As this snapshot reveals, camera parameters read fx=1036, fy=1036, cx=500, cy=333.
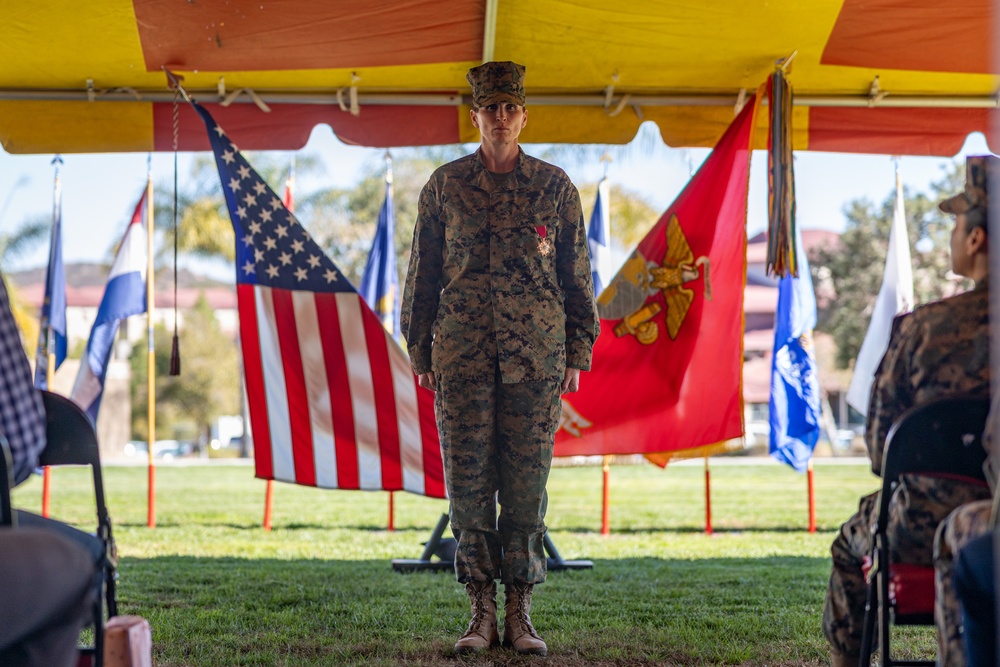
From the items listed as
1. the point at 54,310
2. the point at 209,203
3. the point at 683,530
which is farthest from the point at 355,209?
the point at 683,530

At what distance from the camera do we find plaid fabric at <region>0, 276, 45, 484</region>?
7.71 ft

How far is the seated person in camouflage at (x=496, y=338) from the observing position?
3.54 m

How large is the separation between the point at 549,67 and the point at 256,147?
1.68 metres

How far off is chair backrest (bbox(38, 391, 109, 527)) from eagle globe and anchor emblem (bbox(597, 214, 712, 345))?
141 inches

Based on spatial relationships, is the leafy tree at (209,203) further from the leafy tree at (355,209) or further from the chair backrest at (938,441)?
the chair backrest at (938,441)

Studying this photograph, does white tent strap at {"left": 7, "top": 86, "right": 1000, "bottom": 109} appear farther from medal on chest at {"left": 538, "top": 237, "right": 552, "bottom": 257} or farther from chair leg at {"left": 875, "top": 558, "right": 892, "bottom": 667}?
chair leg at {"left": 875, "top": 558, "right": 892, "bottom": 667}

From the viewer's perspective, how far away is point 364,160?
115 ft

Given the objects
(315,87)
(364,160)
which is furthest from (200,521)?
(364,160)

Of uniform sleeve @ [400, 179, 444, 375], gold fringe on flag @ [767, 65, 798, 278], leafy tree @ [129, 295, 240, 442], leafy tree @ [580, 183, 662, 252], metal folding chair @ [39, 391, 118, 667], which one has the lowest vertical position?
leafy tree @ [129, 295, 240, 442]

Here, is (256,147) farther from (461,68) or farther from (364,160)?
(364,160)

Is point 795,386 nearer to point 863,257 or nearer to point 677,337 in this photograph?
point 677,337

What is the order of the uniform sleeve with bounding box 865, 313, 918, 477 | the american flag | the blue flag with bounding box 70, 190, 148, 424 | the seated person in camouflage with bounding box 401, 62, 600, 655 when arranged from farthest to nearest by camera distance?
the blue flag with bounding box 70, 190, 148, 424 < the american flag < the seated person in camouflage with bounding box 401, 62, 600, 655 < the uniform sleeve with bounding box 865, 313, 918, 477

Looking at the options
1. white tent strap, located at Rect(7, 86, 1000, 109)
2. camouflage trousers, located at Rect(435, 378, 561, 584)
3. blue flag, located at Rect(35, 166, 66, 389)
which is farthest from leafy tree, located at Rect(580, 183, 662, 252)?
camouflage trousers, located at Rect(435, 378, 561, 584)

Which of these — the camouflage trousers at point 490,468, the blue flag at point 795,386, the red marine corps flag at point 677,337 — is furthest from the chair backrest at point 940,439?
the blue flag at point 795,386
